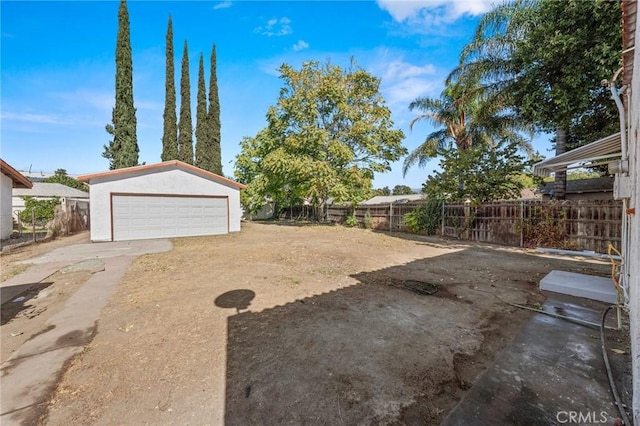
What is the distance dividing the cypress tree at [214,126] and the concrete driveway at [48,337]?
2036cm

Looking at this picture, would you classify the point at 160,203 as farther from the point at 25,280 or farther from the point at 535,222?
the point at 535,222

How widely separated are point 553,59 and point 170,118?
2672cm

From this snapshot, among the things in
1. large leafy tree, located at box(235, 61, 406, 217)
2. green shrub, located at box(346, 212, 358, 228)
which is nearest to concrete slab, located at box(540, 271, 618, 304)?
large leafy tree, located at box(235, 61, 406, 217)

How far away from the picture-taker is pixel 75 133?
787 inches

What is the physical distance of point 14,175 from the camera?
12.1 m

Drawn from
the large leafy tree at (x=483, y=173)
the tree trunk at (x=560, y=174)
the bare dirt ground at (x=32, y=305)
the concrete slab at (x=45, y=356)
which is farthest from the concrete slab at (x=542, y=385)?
the tree trunk at (x=560, y=174)

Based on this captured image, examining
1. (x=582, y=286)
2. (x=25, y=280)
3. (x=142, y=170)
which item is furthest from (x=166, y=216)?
(x=582, y=286)

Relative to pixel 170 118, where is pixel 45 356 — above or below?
below

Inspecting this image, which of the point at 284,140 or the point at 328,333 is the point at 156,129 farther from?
the point at 328,333

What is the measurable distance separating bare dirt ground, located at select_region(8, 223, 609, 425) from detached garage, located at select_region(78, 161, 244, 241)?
6.89 m

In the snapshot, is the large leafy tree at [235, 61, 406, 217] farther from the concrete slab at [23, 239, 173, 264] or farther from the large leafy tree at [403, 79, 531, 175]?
the concrete slab at [23, 239, 173, 264]

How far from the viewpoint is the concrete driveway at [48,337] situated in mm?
2217

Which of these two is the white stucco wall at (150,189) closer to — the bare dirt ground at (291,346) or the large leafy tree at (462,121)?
the bare dirt ground at (291,346)

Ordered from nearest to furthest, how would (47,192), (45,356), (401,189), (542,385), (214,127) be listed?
1. (542,385)
2. (45,356)
3. (47,192)
4. (214,127)
5. (401,189)
